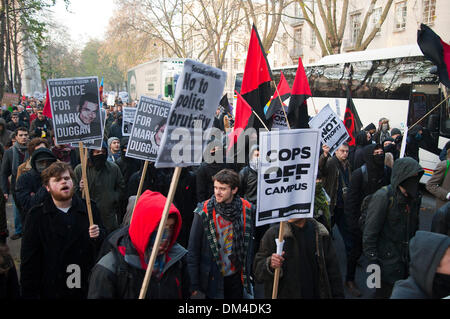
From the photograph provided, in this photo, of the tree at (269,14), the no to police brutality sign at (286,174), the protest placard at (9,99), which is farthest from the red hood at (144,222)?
the protest placard at (9,99)

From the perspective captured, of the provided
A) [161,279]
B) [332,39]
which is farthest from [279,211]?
[332,39]

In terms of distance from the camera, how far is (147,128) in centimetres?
457

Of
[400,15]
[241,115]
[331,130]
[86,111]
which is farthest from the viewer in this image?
[400,15]

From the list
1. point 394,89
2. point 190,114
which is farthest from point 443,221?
point 394,89

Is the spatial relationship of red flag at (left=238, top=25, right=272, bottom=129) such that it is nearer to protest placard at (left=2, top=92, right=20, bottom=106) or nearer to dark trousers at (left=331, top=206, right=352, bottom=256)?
dark trousers at (left=331, top=206, right=352, bottom=256)

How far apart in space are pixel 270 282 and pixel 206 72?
5.37 feet

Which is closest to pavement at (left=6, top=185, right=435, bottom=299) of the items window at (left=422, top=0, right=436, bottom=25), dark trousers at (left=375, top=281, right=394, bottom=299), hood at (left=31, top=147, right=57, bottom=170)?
dark trousers at (left=375, top=281, right=394, bottom=299)

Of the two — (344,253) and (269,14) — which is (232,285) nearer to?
(344,253)

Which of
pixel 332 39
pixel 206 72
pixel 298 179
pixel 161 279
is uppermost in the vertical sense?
pixel 332 39

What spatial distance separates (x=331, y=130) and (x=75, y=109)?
10.9 ft

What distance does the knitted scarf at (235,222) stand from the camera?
11.5ft

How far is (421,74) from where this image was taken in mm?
11953

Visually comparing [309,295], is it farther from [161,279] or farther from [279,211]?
[161,279]

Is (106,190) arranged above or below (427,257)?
→ below
